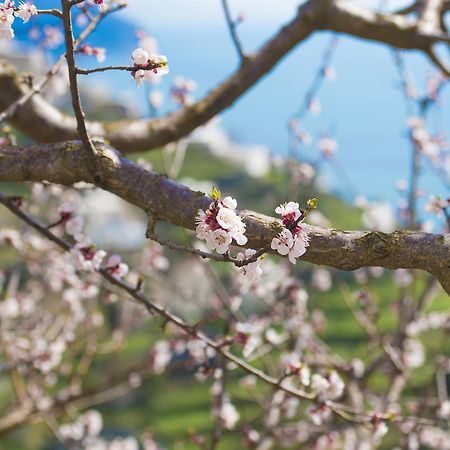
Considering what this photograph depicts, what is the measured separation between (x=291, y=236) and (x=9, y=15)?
88 centimetres

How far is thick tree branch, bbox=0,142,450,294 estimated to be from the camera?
1385 mm

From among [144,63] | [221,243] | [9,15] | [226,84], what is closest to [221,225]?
[221,243]

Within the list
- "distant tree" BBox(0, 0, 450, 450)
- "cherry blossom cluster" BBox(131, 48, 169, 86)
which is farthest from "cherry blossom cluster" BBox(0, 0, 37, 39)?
"cherry blossom cluster" BBox(131, 48, 169, 86)

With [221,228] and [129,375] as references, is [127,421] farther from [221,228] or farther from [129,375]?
[221,228]

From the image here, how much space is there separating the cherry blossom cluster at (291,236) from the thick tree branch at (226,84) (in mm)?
1380

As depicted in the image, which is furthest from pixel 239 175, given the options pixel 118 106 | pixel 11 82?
pixel 11 82

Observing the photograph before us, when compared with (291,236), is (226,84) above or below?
above

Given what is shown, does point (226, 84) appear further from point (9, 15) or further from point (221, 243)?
point (221, 243)

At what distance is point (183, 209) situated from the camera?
1.46 metres

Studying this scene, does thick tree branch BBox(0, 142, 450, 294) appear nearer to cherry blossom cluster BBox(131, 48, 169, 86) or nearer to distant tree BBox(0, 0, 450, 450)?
distant tree BBox(0, 0, 450, 450)

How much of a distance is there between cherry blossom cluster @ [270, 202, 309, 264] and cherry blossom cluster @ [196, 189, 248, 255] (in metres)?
0.09

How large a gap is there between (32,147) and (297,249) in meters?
0.87

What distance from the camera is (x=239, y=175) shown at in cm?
2298

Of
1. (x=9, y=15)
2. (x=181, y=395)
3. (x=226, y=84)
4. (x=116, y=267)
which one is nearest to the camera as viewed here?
(x=9, y=15)
